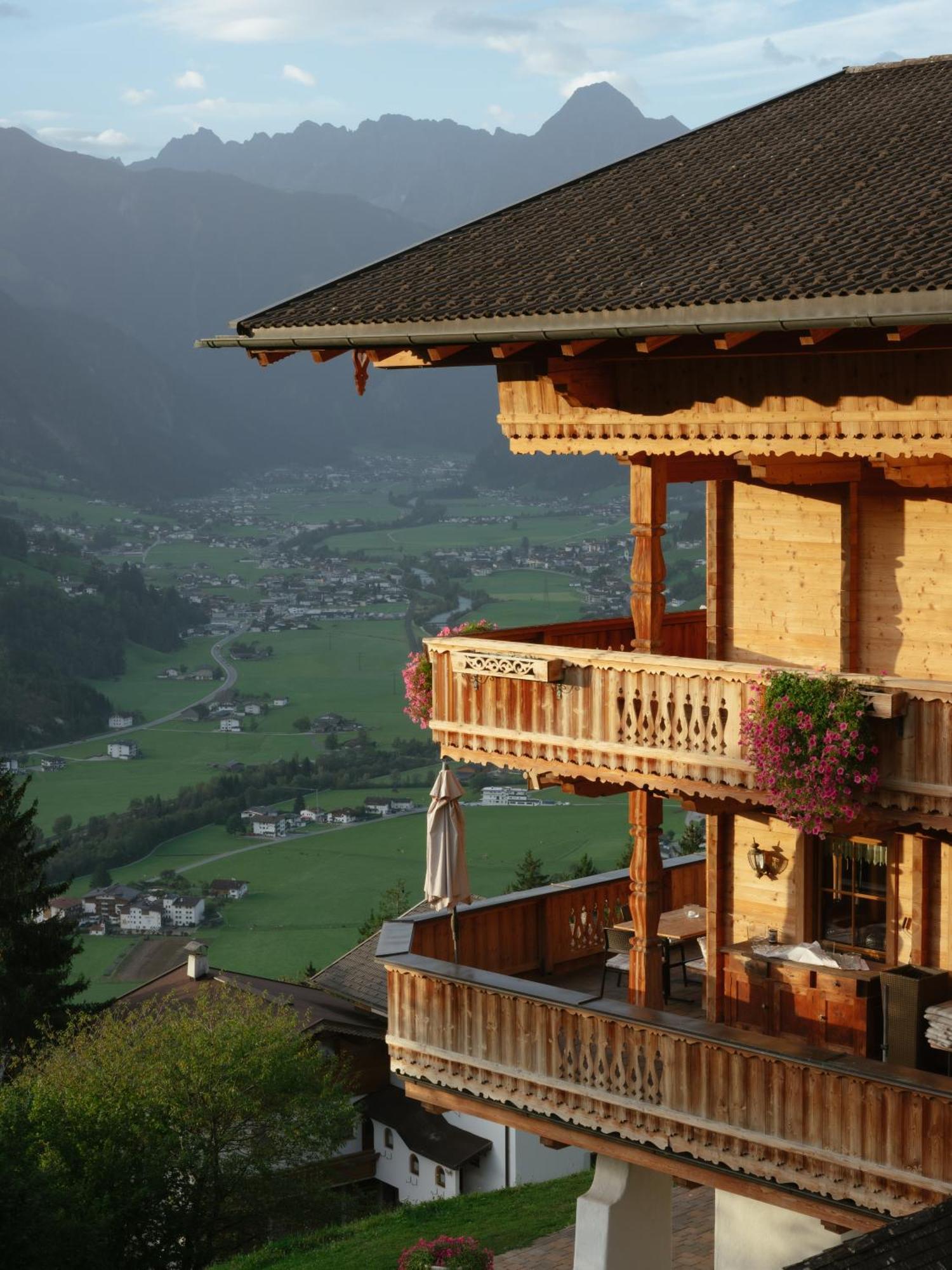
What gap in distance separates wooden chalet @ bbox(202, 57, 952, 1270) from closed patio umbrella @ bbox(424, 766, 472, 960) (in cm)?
63

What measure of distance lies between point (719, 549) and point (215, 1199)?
1235 inches

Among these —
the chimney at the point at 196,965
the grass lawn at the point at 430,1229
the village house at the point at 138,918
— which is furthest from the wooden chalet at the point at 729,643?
the village house at the point at 138,918

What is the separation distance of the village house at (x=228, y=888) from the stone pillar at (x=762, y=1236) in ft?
395

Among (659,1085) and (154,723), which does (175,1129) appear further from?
(154,723)

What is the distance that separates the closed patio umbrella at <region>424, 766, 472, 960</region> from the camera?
52.9 ft

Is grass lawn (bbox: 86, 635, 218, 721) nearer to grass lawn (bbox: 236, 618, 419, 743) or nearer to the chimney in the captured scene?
grass lawn (bbox: 236, 618, 419, 743)

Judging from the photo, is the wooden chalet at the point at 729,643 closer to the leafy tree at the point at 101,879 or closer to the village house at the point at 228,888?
the village house at the point at 228,888

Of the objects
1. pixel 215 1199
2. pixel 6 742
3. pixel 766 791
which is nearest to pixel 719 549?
pixel 766 791

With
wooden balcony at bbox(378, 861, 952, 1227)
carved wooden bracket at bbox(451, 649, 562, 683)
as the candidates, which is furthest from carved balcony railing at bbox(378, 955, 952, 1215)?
carved wooden bracket at bbox(451, 649, 562, 683)

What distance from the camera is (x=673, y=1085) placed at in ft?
46.5

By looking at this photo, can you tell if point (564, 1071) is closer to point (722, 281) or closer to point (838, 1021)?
point (838, 1021)

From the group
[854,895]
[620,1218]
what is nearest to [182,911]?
[620,1218]

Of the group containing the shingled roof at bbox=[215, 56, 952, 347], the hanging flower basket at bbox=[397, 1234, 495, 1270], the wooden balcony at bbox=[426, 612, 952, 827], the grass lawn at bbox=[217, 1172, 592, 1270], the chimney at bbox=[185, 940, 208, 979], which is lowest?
the chimney at bbox=[185, 940, 208, 979]

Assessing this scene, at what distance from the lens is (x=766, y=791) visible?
13516mm
